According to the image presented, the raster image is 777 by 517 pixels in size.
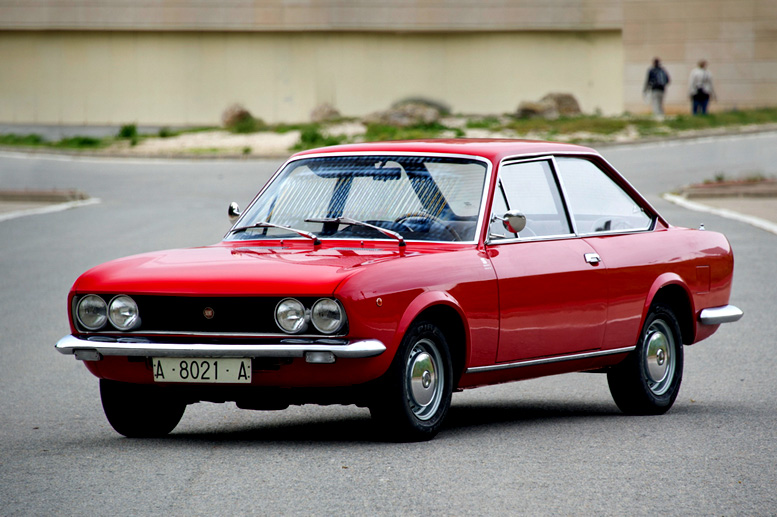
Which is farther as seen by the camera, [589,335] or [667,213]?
[667,213]

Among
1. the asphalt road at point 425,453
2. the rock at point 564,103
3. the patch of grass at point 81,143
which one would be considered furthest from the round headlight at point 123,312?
the rock at point 564,103

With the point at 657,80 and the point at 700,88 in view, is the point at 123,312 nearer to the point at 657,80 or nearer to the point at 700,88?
the point at 657,80

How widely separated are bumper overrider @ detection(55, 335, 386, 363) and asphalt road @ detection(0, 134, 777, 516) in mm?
481

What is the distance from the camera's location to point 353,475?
5961mm

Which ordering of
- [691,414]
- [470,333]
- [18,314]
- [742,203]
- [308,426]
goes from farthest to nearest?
1. [742,203]
2. [18,314]
3. [691,414]
4. [308,426]
5. [470,333]

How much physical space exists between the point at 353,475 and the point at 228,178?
26461 millimetres

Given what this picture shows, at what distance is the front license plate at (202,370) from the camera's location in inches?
254

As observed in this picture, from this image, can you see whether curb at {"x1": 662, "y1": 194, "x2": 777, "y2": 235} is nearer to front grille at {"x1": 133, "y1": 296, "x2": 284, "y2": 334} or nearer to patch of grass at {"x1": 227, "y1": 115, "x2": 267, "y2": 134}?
front grille at {"x1": 133, "y1": 296, "x2": 284, "y2": 334}

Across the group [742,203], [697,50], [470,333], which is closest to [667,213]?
[742,203]

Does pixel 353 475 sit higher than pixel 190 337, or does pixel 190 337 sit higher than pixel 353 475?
pixel 190 337

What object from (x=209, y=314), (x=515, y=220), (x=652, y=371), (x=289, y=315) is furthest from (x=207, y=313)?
(x=652, y=371)

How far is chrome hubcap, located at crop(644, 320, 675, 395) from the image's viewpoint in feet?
27.4

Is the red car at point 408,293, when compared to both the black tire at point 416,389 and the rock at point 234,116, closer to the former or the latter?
the black tire at point 416,389

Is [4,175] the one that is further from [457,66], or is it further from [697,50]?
[697,50]
